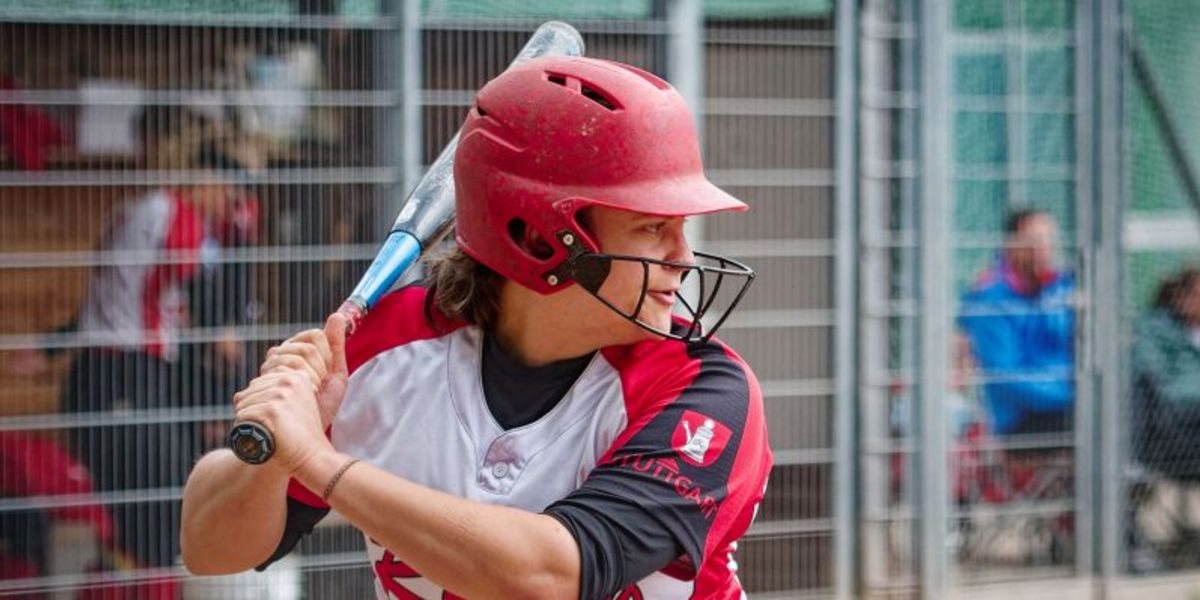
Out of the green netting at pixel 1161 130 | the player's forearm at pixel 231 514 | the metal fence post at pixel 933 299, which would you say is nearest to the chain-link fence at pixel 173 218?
the metal fence post at pixel 933 299

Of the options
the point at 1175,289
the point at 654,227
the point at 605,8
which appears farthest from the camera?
the point at 1175,289

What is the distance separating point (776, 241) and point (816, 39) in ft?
2.28

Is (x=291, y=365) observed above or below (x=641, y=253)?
below

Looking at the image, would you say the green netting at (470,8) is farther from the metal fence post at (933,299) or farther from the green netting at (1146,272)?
the green netting at (1146,272)

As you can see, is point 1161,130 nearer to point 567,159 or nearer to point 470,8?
point 470,8

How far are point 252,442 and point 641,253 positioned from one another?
58 cm

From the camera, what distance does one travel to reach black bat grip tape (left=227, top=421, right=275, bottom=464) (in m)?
2.30

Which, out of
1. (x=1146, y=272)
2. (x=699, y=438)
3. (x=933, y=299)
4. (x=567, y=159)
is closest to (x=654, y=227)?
(x=567, y=159)

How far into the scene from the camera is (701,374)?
251 cm

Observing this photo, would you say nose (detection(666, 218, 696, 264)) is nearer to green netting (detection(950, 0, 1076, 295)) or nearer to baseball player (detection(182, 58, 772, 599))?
baseball player (detection(182, 58, 772, 599))

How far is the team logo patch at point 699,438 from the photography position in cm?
241

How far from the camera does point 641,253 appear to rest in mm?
2469

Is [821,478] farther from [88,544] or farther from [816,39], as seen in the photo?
[88,544]

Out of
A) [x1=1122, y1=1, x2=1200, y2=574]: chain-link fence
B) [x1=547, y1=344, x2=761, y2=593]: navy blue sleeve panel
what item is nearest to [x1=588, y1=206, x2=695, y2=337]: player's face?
[x1=547, y1=344, x2=761, y2=593]: navy blue sleeve panel
